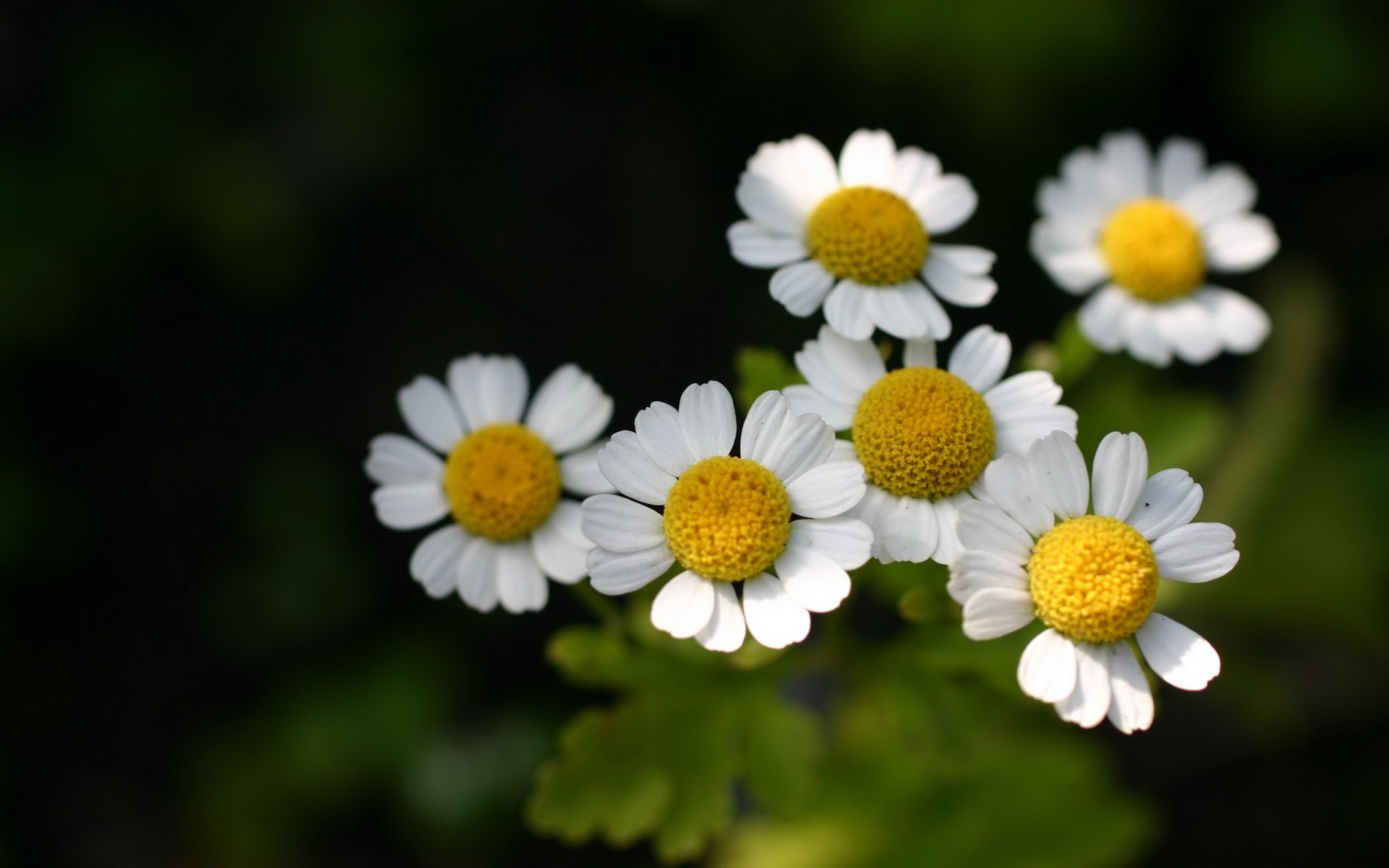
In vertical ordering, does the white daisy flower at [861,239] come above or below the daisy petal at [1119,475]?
above

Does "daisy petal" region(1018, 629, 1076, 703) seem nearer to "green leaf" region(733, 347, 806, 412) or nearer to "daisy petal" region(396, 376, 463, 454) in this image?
"green leaf" region(733, 347, 806, 412)

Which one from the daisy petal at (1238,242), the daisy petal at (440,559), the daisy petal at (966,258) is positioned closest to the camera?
the daisy petal at (440,559)

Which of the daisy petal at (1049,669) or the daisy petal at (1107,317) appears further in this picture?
the daisy petal at (1107,317)

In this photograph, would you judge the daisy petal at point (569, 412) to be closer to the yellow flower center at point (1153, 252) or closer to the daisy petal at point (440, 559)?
the daisy petal at point (440, 559)

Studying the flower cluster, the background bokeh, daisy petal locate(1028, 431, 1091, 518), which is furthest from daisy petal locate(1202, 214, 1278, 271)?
daisy petal locate(1028, 431, 1091, 518)

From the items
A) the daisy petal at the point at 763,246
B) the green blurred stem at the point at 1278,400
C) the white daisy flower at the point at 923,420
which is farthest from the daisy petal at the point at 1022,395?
the green blurred stem at the point at 1278,400

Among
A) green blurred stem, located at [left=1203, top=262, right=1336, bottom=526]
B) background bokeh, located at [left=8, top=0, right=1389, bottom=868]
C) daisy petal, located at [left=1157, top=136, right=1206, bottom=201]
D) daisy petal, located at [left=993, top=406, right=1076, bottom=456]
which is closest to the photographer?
→ daisy petal, located at [left=993, top=406, right=1076, bottom=456]

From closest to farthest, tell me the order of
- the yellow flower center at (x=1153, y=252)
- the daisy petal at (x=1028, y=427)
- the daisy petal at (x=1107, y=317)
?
the daisy petal at (x=1028, y=427), the daisy petal at (x=1107, y=317), the yellow flower center at (x=1153, y=252)
